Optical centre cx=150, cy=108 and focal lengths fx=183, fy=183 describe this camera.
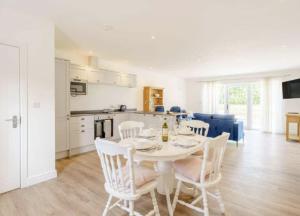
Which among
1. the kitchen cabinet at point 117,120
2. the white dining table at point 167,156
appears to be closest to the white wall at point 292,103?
the kitchen cabinet at point 117,120

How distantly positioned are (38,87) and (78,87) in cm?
191

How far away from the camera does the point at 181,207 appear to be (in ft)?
7.07

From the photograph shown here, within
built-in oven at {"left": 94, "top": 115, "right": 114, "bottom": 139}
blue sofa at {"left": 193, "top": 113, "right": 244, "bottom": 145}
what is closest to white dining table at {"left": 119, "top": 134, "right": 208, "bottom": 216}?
built-in oven at {"left": 94, "top": 115, "right": 114, "bottom": 139}

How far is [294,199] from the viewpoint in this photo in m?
2.35

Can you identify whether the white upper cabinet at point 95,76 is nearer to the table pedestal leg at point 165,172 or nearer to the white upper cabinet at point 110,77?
the white upper cabinet at point 110,77

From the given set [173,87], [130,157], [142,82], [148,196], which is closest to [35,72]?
[130,157]

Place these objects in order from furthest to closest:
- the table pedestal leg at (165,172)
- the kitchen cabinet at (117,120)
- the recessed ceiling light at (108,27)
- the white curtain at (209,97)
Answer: the white curtain at (209,97)
the kitchen cabinet at (117,120)
the recessed ceiling light at (108,27)
the table pedestal leg at (165,172)

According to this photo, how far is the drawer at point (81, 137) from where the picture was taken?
4152 millimetres

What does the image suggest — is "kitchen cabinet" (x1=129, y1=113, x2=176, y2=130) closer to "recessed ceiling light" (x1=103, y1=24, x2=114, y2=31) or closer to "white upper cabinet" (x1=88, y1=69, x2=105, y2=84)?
"white upper cabinet" (x1=88, y1=69, x2=105, y2=84)

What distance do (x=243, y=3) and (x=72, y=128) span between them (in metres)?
3.88

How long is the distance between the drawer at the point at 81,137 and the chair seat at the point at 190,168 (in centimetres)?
290

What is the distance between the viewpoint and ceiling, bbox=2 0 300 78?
240 cm

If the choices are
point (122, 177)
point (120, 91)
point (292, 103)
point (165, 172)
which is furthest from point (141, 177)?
point (292, 103)

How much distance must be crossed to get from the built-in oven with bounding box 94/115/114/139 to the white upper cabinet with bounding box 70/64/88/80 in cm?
108
